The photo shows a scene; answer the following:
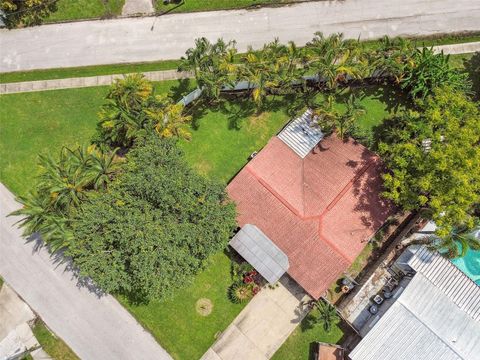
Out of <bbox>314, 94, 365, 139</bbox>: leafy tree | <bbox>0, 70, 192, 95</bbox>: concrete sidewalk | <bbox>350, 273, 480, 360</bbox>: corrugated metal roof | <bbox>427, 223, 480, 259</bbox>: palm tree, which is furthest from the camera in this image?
<bbox>0, 70, 192, 95</bbox>: concrete sidewalk

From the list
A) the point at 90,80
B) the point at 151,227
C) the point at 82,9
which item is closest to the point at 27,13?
the point at 82,9

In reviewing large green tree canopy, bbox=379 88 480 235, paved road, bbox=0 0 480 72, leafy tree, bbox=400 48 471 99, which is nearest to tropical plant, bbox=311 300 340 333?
large green tree canopy, bbox=379 88 480 235

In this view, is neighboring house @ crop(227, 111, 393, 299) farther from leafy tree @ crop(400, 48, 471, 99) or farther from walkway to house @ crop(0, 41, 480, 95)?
walkway to house @ crop(0, 41, 480, 95)

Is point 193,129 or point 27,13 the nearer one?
point 193,129

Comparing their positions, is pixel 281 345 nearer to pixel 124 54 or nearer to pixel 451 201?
pixel 451 201

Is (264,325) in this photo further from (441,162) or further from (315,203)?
(441,162)

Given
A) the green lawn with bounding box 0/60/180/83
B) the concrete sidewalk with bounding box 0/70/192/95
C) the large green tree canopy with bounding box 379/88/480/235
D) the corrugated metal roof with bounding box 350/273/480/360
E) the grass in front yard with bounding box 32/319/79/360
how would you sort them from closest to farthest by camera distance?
the large green tree canopy with bounding box 379/88/480/235, the corrugated metal roof with bounding box 350/273/480/360, the grass in front yard with bounding box 32/319/79/360, the concrete sidewalk with bounding box 0/70/192/95, the green lawn with bounding box 0/60/180/83
